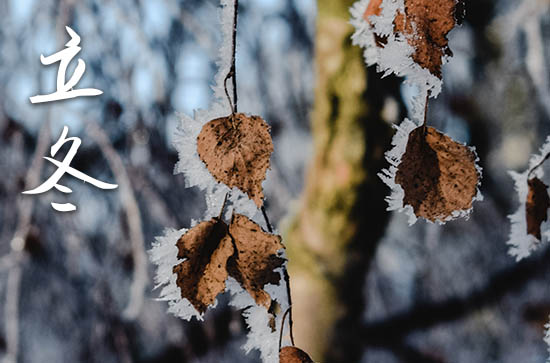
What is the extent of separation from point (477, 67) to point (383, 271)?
1043mm

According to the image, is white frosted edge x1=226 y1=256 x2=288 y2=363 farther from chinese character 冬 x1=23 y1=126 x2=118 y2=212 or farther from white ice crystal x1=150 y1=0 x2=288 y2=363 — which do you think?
chinese character 冬 x1=23 y1=126 x2=118 y2=212

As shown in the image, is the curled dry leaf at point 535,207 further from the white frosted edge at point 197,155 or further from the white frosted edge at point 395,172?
the white frosted edge at point 197,155

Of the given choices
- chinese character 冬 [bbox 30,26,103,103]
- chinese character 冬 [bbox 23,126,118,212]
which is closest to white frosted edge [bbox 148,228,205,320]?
chinese character 冬 [bbox 23,126,118,212]

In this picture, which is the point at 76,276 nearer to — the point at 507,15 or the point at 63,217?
the point at 63,217

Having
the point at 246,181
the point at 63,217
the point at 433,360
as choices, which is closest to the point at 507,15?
the point at 433,360

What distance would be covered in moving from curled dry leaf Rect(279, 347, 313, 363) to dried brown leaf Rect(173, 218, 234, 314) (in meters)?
0.06

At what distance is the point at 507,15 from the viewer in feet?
5.50

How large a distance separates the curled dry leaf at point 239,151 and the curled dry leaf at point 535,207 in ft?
0.91

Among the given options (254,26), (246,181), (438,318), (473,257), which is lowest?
(246,181)

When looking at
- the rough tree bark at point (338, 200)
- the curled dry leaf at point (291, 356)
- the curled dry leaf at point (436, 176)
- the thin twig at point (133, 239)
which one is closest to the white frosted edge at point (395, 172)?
the curled dry leaf at point (436, 176)

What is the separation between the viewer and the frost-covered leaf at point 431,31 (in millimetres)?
339

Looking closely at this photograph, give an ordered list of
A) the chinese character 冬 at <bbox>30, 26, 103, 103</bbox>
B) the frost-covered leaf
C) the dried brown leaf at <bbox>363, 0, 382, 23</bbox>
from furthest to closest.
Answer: the chinese character 冬 at <bbox>30, 26, 103, 103</bbox>, the dried brown leaf at <bbox>363, 0, 382, 23</bbox>, the frost-covered leaf

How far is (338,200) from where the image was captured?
992 millimetres

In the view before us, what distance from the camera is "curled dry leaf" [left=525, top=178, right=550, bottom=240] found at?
49 centimetres
